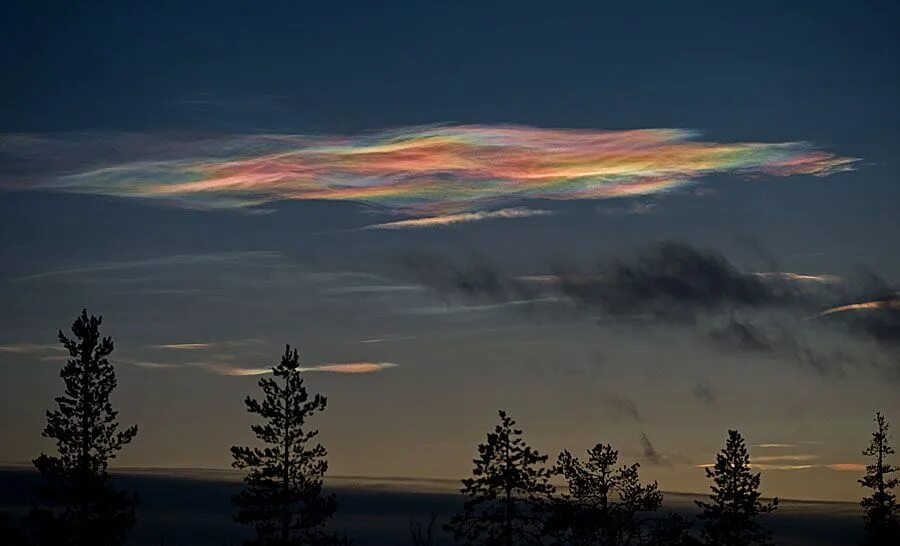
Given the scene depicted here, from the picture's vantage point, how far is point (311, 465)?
7425 cm

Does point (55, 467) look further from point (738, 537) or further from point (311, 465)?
point (738, 537)

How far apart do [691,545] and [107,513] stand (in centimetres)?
3732

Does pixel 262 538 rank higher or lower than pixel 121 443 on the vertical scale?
lower

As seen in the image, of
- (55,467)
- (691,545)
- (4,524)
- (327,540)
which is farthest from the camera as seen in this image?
(4,524)

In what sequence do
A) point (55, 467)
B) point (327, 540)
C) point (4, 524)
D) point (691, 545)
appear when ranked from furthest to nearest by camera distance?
point (4, 524)
point (691, 545)
point (327, 540)
point (55, 467)

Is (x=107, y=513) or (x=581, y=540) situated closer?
(x=107, y=513)

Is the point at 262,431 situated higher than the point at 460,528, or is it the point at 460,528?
the point at 262,431

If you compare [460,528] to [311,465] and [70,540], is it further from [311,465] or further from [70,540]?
[70,540]

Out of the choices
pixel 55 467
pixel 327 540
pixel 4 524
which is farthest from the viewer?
pixel 4 524

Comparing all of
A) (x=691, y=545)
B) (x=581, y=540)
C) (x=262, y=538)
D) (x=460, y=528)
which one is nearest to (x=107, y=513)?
(x=262, y=538)

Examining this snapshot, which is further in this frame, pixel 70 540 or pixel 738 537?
pixel 738 537

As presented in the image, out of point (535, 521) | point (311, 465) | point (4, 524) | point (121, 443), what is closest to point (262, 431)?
point (311, 465)

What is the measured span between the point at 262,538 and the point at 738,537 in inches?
1236

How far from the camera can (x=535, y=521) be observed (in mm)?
70062
